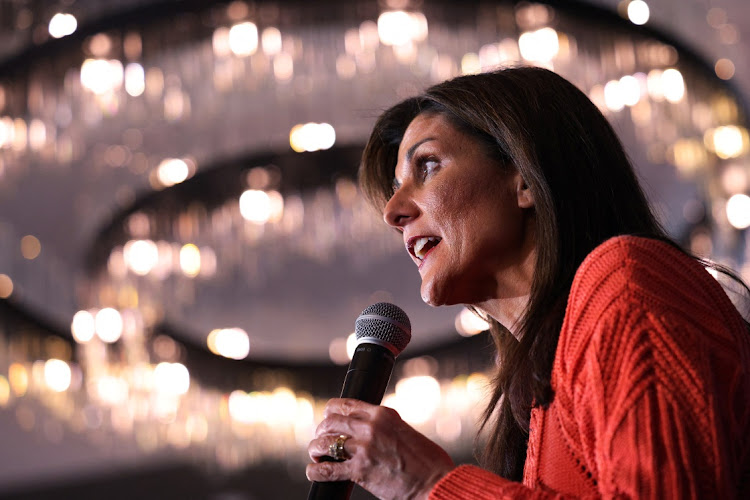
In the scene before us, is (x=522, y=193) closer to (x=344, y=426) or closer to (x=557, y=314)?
(x=557, y=314)

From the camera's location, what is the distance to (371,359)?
5.15 ft

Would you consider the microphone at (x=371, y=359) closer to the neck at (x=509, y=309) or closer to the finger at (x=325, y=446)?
the finger at (x=325, y=446)

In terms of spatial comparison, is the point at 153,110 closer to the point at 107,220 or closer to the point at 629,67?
the point at 107,220

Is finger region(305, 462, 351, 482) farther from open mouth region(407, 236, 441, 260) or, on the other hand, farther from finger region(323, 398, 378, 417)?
open mouth region(407, 236, 441, 260)

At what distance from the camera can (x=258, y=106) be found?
4.90 m

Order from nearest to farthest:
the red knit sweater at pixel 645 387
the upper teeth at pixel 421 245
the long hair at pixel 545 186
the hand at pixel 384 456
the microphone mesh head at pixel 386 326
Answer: the red knit sweater at pixel 645 387, the hand at pixel 384 456, the long hair at pixel 545 186, the microphone mesh head at pixel 386 326, the upper teeth at pixel 421 245

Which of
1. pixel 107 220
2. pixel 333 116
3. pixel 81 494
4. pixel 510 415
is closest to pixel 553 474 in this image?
pixel 510 415

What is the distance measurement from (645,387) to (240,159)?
14.8 ft

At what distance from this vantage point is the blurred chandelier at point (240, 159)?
4211mm

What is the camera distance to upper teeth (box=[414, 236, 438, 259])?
1762mm

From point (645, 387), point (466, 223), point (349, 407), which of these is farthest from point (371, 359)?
point (645, 387)

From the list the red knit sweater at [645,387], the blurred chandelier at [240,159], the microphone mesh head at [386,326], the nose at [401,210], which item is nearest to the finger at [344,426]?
the red knit sweater at [645,387]

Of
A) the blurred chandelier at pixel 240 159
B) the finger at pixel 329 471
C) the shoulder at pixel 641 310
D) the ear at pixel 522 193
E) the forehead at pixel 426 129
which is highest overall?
the blurred chandelier at pixel 240 159

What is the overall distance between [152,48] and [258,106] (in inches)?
30.1
